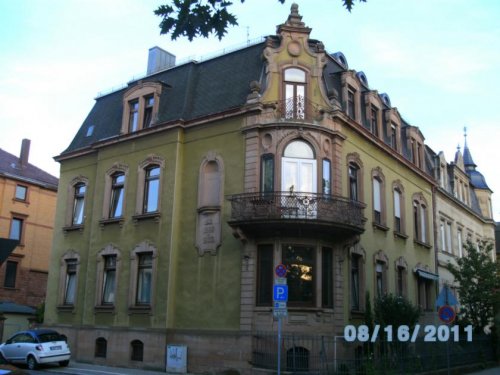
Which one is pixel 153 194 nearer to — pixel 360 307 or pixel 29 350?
pixel 29 350

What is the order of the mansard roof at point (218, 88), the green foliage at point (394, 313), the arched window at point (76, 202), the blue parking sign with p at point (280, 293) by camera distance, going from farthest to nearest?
the arched window at point (76, 202) → the mansard roof at point (218, 88) → the green foliage at point (394, 313) → the blue parking sign with p at point (280, 293)

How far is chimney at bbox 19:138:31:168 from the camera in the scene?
4525cm

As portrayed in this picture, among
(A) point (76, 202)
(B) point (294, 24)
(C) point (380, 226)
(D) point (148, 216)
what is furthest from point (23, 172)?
(C) point (380, 226)

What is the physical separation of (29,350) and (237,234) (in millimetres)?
9351

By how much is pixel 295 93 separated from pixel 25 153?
101 feet

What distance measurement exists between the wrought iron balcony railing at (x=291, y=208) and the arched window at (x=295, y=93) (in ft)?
10.8

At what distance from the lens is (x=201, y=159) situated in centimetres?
2302

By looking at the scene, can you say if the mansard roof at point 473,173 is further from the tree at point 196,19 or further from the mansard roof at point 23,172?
the tree at point 196,19

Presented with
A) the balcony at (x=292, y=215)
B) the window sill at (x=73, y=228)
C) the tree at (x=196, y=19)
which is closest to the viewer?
the tree at (x=196, y=19)

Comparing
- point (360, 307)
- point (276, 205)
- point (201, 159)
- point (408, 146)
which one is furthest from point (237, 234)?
point (408, 146)

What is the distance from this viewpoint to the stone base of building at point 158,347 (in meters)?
20.0

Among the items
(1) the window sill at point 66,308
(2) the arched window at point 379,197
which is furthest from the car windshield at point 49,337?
(2) the arched window at point 379,197

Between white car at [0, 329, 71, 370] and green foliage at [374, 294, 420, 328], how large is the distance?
40.3 feet

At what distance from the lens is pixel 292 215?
19594mm
